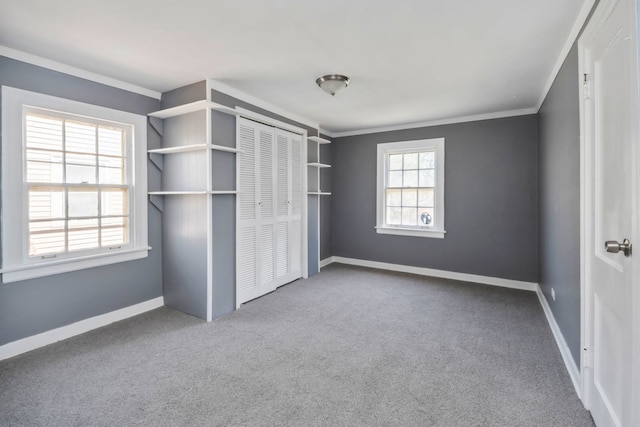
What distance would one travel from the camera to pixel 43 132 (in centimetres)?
267

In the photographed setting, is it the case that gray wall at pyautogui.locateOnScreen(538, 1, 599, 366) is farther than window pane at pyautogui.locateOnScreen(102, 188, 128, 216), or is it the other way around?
window pane at pyautogui.locateOnScreen(102, 188, 128, 216)

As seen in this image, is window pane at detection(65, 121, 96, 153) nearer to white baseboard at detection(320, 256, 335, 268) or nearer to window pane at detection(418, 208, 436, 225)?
white baseboard at detection(320, 256, 335, 268)

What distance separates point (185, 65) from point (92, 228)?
1807 mm

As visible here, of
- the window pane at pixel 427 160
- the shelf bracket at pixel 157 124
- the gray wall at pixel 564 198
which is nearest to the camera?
the gray wall at pixel 564 198

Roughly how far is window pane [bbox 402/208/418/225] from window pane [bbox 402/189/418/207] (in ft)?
0.28

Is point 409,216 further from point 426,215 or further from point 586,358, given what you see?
point 586,358

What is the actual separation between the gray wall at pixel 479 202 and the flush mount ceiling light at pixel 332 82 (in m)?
2.35

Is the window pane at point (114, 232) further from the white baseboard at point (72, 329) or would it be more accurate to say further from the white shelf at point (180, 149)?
the white shelf at point (180, 149)

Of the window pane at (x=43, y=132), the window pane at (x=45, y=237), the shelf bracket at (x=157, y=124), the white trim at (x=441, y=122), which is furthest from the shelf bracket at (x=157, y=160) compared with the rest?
the white trim at (x=441, y=122)

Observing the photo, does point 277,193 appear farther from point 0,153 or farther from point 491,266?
point 491,266

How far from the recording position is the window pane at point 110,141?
10.1 ft

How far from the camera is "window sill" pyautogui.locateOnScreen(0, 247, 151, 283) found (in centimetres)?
250

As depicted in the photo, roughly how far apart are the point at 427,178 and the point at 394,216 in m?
0.83

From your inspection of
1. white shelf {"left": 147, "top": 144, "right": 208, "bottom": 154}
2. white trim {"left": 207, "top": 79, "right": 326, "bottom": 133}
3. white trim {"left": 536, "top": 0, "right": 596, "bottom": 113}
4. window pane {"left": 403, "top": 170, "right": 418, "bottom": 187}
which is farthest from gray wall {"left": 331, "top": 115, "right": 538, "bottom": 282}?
white shelf {"left": 147, "top": 144, "right": 208, "bottom": 154}
